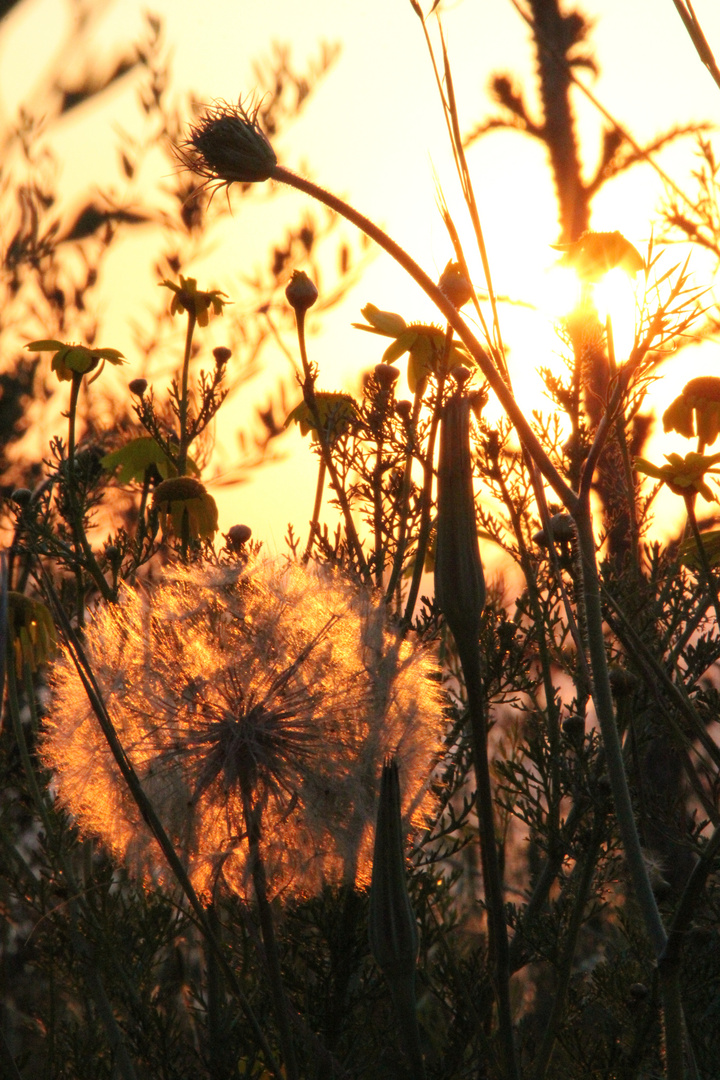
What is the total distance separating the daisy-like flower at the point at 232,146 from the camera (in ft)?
4.81

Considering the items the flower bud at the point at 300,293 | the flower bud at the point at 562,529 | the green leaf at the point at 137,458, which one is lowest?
the flower bud at the point at 562,529

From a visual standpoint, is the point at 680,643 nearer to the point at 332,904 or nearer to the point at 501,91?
the point at 332,904

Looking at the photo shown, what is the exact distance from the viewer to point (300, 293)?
7.06ft

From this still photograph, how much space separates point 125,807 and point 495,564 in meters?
1.42

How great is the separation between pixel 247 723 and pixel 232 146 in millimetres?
813

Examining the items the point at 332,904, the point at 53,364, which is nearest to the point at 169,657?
the point at 332,904

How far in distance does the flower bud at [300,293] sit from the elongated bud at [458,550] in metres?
0.99

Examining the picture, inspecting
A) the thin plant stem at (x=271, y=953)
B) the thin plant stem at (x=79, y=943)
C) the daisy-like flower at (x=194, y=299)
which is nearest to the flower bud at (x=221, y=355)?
the daisy-like flower at (x=194, y=299)

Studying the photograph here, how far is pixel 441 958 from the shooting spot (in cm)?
209

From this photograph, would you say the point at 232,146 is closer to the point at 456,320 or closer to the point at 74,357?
the point at 456,320

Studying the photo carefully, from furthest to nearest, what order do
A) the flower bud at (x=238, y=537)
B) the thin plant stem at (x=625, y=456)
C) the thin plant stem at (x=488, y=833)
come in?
the flower bud at (x=238, y=537), the thin plant stem at (x=625, y=456), the thin plant stem at (x=488, y=833)

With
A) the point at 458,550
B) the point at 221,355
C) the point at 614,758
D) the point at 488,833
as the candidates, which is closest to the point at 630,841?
the point at 614,758

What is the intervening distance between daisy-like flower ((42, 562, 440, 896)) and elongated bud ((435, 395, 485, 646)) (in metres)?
0.41

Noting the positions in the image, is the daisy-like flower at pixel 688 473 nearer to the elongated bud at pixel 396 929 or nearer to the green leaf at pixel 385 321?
the green leaf at pixel 385 321
